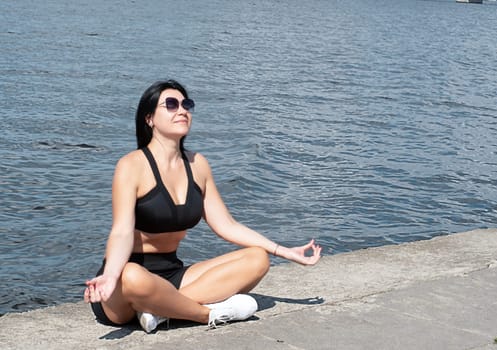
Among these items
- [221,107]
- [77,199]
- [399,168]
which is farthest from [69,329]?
[221,107]

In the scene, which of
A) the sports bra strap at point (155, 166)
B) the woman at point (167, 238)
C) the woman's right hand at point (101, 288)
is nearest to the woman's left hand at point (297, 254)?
the woman at point (167, 238)

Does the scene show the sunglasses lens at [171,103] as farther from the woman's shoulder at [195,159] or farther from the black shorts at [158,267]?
the black shorts at [158,267]

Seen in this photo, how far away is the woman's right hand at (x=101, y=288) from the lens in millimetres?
4867

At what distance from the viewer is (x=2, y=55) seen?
95.3 feet

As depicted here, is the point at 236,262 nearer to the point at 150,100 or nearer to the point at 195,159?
the point at 195,159

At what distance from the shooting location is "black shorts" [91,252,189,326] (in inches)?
211

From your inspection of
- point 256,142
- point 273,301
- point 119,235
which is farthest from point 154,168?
point 256,142

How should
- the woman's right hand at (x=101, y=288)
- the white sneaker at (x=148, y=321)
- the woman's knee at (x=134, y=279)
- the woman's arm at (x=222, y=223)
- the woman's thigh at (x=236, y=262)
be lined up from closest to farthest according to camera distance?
1. the woman's right hand at (x=101, y=288)
2. the woman's knee at (x=134, y=279)
3. the white sneaker at (x=148, y=321)
4. the woman's thigh at (x=236, y=262)
5. the woman's arm at (x=222, y=223)

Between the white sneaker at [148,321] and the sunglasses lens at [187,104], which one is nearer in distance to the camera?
the white sneaker at [148,321]

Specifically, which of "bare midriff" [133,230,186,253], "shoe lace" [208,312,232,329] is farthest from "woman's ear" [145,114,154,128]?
"shoe lace" [208,312,232,329]

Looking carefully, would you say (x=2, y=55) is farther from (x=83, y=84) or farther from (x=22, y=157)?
(x=22, y=157)

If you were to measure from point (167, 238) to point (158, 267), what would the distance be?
0.19m

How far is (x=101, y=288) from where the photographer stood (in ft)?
16.0

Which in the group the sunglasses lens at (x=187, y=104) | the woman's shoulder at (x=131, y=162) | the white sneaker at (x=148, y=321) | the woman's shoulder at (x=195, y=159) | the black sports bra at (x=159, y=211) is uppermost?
the sunglasses lens at (x=187, y=104)
